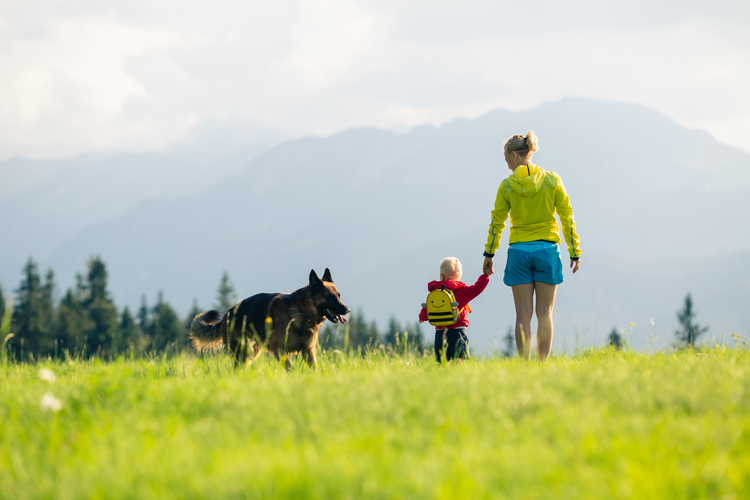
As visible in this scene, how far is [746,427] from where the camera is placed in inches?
127

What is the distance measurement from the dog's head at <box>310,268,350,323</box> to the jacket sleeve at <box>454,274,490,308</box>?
1.61 m

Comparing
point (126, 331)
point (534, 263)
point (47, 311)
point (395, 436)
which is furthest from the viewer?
point (126, 331)

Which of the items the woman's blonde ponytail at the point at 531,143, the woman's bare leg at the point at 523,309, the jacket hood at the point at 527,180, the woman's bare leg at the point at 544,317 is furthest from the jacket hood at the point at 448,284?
the woman's blonde ponytail at the point at 531,143

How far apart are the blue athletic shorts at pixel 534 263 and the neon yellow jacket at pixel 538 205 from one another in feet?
0.35

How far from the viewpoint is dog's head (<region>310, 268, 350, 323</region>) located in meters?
7.62

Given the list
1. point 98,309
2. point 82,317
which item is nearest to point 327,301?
point 82,317

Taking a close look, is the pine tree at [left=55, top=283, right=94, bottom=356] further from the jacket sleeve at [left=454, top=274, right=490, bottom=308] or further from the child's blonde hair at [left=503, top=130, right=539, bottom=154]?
the child's blonde hair at [left=503, top=130, right=539, bottom=154]

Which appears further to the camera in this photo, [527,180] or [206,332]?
[206,332]

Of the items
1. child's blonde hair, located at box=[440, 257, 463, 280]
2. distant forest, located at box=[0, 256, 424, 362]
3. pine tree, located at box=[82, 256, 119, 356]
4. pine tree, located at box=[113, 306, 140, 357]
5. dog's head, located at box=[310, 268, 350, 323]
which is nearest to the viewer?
child's blonde hair, located at box=[440, 257, 463, 280]

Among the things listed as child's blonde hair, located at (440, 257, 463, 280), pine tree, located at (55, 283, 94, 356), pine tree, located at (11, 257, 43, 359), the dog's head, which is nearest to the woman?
child's blonde hair, located at (440, 257, 463, 280)

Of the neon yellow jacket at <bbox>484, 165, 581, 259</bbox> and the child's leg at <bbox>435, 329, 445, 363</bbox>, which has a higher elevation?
the neon yellow jacket at <bbox>484, 165, 581, 259</bbox>

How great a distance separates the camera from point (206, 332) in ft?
28.3

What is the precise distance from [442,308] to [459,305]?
0.28 metres

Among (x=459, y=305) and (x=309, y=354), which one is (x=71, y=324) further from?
(x=459, y=305)
